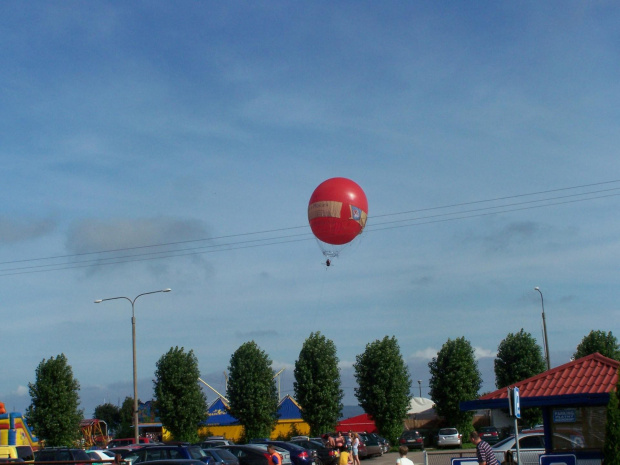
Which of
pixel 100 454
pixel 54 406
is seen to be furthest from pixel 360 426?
pixel 100 454

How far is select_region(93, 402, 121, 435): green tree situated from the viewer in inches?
4948

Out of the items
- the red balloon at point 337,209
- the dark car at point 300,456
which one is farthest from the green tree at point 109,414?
the red balloon at point 337,209

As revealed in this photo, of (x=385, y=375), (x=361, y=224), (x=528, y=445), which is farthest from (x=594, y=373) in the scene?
(x=385, y=375)

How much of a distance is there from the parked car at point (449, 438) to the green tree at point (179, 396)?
54.8ft

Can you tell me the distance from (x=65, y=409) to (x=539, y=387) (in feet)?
118

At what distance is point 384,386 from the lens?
53625mm

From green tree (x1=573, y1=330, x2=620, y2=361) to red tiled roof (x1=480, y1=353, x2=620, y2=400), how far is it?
105ft

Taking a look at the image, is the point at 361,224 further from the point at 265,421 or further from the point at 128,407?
the point at 128,407

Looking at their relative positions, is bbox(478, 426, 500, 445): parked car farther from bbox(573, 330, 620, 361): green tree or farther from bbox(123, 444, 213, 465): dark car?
bbox(123, 444, 213, 465): dark car

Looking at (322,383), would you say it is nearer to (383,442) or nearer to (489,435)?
(383,442)

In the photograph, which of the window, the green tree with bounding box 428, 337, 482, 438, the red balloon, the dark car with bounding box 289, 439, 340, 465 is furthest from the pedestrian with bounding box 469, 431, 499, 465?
the green tree with bounding box 428, 337, 482, 438

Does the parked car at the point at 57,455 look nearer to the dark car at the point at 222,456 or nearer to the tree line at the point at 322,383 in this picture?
the dark car at the point at 222,456

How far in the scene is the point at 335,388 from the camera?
53.2 metres

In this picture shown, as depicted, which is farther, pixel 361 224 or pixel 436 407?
pixel 436 407
